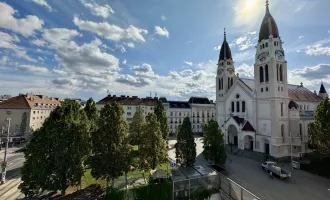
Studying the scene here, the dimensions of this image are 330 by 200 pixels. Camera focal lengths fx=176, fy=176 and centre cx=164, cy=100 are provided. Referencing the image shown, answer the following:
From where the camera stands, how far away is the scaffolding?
655 inches

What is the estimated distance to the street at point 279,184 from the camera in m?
18.9

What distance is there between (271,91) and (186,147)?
73.2 ft

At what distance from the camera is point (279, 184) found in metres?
21.9

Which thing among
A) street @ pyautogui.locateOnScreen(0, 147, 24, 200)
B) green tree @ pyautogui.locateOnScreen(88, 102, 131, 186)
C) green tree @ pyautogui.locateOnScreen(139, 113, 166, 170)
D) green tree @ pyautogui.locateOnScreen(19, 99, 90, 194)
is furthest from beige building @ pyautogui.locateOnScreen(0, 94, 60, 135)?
green tree @ pyautogui.locateOnScreen(88, 102, 131, 186)

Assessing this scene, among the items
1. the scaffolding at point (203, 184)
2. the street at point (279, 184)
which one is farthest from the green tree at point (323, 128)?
the scaffolding at point (203, 184)

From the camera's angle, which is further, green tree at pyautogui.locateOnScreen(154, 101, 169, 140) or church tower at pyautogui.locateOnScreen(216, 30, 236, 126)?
church tower at pyautogui.locateOnScreen(216, 30, 236, 126)

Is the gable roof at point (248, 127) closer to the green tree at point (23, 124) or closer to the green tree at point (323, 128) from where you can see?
the green tree at point (323, 128)

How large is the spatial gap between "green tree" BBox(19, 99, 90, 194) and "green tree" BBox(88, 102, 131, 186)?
1.34 m

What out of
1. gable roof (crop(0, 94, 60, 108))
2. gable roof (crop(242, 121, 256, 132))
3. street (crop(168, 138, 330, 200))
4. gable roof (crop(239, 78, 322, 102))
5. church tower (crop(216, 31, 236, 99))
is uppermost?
church tower (crop(216, 31, 236, 99))

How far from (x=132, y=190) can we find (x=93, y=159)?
5.24 metres

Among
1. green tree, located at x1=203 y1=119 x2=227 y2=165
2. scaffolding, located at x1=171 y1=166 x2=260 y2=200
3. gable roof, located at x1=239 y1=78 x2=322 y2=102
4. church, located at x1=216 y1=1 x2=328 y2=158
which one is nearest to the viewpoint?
scaffolding, located at x1=171 y1=166 x2=260 y2=200

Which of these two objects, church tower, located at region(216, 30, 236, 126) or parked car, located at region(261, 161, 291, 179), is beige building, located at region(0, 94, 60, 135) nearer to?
church tower, located at region(216, 30, 236, 126)

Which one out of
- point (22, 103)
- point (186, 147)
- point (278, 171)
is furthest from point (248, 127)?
point (22, 103)

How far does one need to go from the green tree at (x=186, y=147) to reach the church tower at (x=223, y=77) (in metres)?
Result: 26.2
